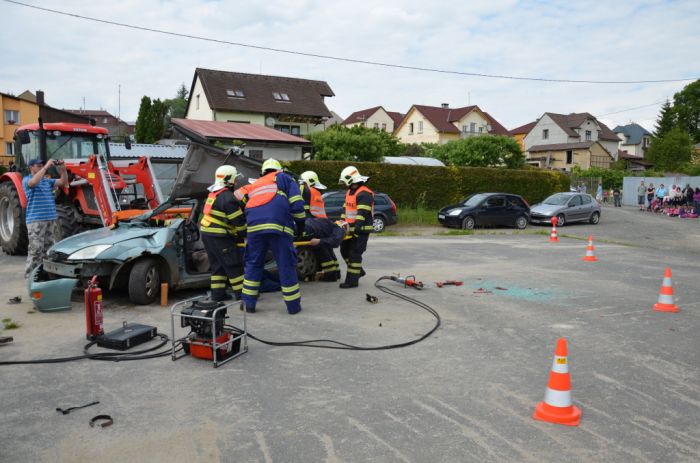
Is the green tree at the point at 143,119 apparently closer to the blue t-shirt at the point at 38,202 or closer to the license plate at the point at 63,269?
the blue t-shirt at the point at 38,202

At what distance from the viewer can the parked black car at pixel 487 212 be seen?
2186 centimetres

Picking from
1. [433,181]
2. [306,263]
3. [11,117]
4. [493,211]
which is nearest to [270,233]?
[306,263]

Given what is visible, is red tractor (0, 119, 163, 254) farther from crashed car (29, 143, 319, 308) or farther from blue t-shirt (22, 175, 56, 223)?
crashed car (29, 143, 319, 308)

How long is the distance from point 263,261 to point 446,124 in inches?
2227

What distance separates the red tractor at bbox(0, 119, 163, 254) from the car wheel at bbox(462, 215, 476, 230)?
13.2 m

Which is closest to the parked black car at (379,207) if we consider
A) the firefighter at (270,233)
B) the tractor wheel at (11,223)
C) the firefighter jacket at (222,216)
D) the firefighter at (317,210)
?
the firefighter at (317,210)

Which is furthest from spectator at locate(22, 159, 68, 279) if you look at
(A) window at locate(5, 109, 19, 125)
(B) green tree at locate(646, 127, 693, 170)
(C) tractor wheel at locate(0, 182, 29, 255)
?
(B) green tree at locate(646, 127, 693, 170)

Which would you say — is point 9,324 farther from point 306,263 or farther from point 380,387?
point 380,387

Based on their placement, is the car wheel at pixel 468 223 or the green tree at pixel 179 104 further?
the green tree at pixel 179 104

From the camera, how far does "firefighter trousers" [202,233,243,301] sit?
730 cm

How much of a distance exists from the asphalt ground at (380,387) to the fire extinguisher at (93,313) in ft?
0.67

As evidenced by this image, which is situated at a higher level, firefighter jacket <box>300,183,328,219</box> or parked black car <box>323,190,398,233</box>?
firefighter jacket <box>300,183,328,219</box>

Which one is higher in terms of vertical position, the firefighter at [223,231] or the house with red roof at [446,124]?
the house with red roof at [446,124]

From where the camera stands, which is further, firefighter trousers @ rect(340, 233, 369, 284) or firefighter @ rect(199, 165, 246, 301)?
firefighter trousers @ rect(340, 233, 369, 284)
